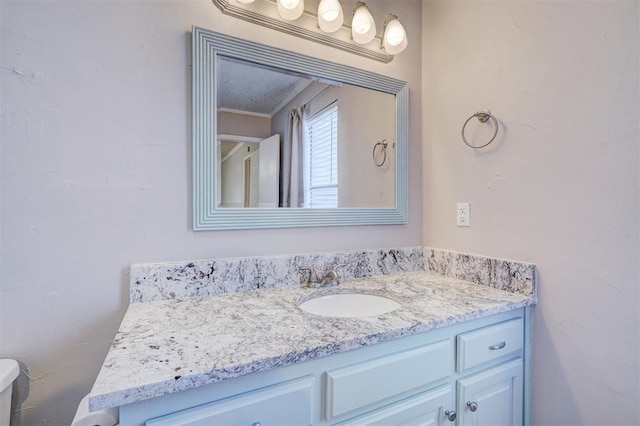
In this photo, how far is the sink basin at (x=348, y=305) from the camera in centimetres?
115

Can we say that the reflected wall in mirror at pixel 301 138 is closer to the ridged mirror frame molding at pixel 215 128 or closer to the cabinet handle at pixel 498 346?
the ridged mirror frame molding at pixel 215 128

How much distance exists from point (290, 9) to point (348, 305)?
3.97ft

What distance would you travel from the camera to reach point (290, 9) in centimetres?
118

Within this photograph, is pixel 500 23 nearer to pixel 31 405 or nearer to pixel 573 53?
pixel 573 53

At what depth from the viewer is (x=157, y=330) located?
2.57ft

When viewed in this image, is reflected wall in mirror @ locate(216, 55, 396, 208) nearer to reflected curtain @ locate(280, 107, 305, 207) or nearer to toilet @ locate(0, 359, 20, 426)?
reflected curtain @ locate(280, 107, 305, 207)

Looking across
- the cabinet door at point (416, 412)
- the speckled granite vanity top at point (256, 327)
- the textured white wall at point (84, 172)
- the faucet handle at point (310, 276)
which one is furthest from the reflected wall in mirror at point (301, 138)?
the cabinet door at point (416, 412)

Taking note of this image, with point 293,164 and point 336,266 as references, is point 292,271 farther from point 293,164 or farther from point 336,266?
point 293,164

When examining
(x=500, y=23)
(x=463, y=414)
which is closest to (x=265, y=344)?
(x=463, y=414)

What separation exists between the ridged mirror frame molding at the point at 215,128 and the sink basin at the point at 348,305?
12.8 inches

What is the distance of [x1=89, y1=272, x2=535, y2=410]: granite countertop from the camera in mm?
580

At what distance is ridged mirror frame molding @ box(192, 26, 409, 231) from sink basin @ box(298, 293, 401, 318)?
325 millimetres

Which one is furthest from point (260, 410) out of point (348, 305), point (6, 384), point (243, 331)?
point (6, 384)

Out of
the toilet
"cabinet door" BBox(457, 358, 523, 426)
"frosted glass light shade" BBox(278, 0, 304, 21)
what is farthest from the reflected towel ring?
the toilet
